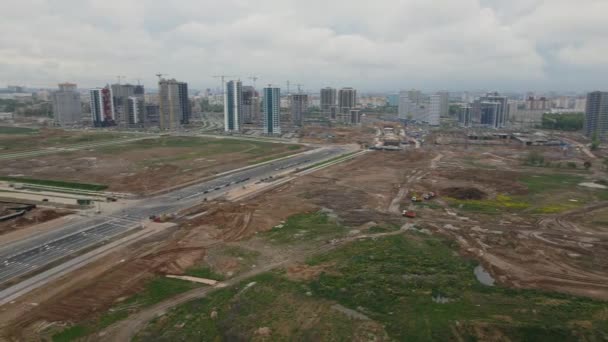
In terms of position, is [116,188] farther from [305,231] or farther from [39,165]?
[305,231]

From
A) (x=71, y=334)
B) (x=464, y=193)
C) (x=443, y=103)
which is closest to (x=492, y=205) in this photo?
(x=464, y=193)

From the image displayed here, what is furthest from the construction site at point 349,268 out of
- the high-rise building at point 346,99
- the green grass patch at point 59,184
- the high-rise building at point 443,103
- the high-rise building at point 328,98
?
the high-rise building at point 328,98

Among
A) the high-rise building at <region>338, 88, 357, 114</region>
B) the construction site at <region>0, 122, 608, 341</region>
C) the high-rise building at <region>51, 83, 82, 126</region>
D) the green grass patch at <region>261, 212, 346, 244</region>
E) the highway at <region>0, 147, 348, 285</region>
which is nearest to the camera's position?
the construction site at <region>0, 122, 608, 341</region>

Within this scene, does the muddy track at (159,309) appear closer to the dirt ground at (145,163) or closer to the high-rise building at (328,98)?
the dirt ground at (145,163)

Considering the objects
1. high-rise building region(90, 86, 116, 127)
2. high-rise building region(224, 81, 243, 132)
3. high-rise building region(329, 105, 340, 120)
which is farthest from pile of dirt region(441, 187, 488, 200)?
high-rise building region(90, 86, 116, 127)

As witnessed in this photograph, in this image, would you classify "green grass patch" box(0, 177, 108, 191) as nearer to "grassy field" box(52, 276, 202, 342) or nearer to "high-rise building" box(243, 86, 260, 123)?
"grassy field" box(52, 276, 202, 342)
